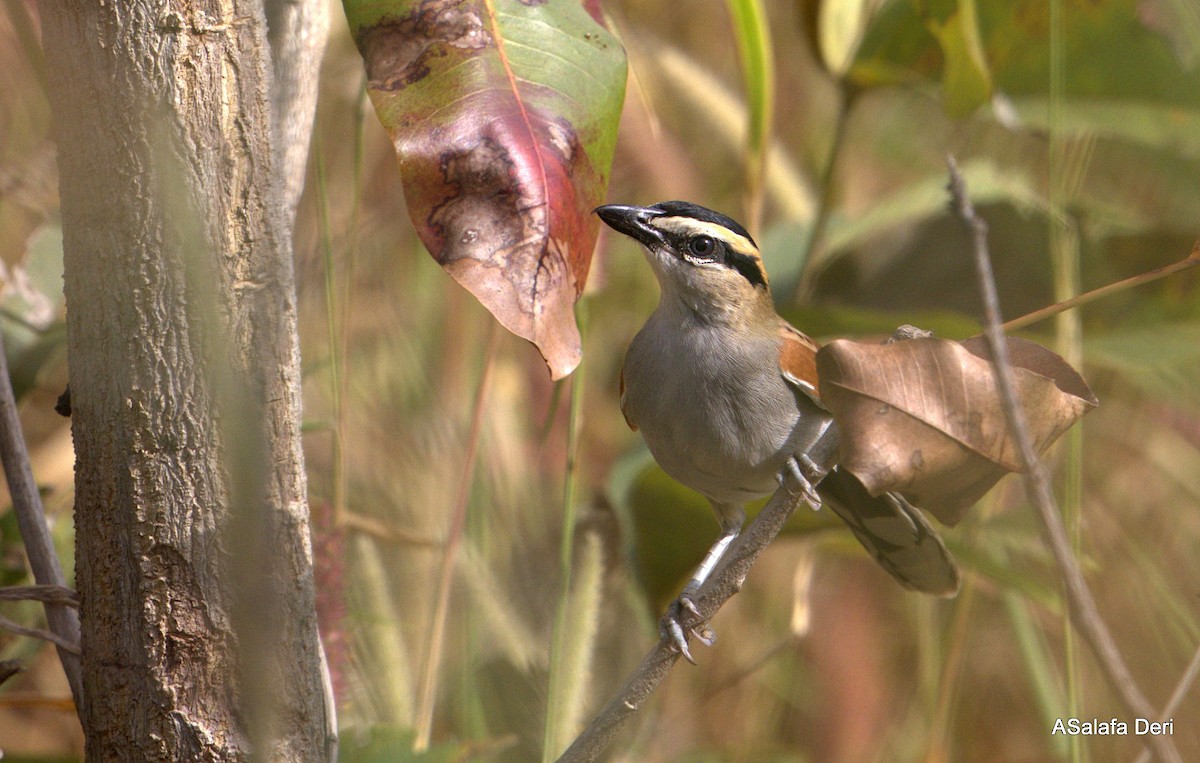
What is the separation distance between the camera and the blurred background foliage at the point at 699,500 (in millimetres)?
2117

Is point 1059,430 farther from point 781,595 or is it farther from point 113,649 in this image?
point 781,595

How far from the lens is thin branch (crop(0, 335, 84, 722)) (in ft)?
4.66

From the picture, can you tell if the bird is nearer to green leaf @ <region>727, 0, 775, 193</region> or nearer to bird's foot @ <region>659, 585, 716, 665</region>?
bird's foot @ <region>659, 585, 716, 665</region>

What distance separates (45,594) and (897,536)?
1.44m

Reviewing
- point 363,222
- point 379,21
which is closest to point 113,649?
point 379,21

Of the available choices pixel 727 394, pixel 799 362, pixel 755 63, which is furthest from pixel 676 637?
pixel 755 63

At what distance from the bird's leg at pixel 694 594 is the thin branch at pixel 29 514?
2.54ft

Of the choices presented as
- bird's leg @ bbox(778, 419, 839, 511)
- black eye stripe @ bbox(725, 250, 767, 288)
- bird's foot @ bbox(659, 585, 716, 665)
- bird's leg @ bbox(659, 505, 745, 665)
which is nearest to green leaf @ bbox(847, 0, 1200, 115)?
black eye stripe @ bbox(725, 250, 767, 288)

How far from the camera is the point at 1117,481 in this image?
14.2 feet

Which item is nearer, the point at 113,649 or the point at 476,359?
the point at 113,649

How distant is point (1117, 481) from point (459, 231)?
3.77 m

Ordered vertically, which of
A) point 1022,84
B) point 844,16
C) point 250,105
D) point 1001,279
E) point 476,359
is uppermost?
point 250,105

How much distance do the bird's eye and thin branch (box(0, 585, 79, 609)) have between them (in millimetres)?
1360

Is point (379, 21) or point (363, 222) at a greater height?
point (379, 21)
